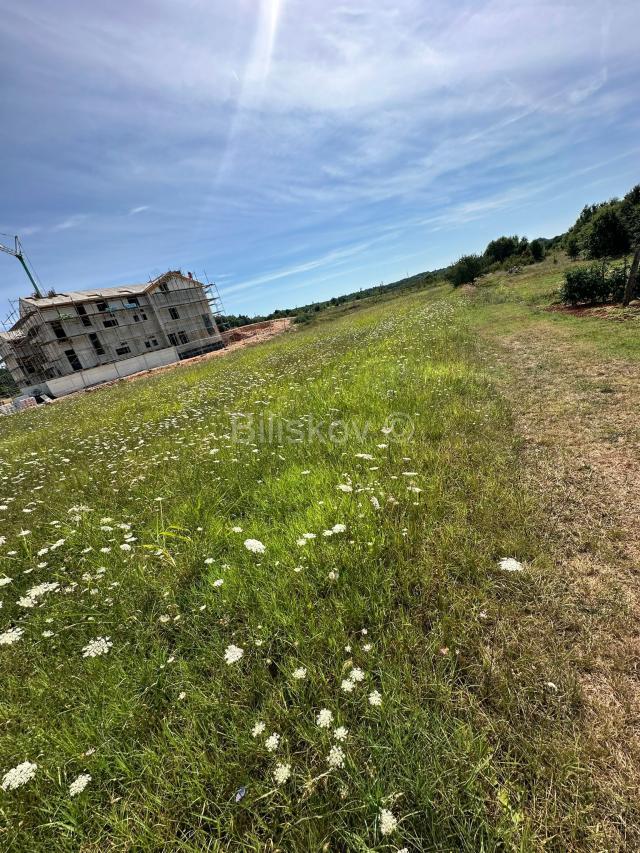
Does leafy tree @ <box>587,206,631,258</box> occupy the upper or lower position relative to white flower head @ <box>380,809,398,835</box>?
upper

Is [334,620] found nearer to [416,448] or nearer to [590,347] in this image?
[416,448]

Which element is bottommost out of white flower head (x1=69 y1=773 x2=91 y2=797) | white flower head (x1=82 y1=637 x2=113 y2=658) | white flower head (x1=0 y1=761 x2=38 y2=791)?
white flower head (x1=69 y1=773 x2=91 y2=797)

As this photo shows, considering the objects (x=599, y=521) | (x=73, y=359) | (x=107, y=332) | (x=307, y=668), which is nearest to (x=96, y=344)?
(x=107, y=332)

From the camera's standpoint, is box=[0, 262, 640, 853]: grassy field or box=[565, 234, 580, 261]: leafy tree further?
box=[565, 234, 580, 261]: leafy tree

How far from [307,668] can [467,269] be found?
185 feet

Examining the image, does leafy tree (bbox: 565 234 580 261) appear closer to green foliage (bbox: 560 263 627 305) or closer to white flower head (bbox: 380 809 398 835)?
green foliage (bbox: 560 263 627 305)

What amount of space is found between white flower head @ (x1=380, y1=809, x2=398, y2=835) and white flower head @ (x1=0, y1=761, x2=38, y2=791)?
1749mm

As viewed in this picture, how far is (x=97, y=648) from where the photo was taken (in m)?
2.40

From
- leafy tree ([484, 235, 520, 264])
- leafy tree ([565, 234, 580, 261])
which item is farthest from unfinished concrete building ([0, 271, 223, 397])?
leafy tree ([484, 235, 520, 264])

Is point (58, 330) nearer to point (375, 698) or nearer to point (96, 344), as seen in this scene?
point (96, 344)

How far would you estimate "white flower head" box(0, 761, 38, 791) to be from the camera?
1.64m

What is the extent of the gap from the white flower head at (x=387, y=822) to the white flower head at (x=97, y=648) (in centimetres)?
206

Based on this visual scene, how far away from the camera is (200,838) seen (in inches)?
60.1

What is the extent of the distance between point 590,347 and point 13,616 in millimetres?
13310
